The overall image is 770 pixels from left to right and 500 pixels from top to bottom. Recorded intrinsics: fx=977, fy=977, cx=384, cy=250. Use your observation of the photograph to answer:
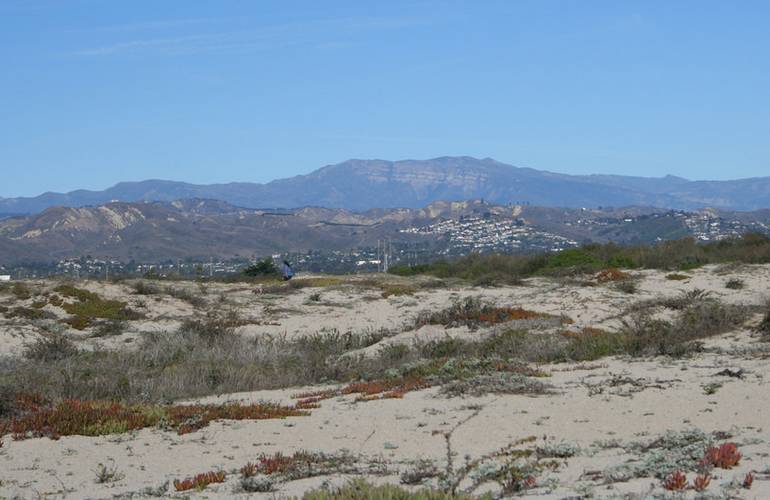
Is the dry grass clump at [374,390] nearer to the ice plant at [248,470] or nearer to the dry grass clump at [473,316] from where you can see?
the ice plant at [248,470]

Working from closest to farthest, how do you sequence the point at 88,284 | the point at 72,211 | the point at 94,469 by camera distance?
the point at 94,469
the point at 88,284
the point at 72,211

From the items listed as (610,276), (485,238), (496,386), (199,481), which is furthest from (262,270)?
(485,238)

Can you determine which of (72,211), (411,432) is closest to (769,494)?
(411,432)

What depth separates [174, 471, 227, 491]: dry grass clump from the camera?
8422mm

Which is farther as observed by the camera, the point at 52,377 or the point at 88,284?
the point at 88,284

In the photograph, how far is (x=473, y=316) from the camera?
71.8 feet

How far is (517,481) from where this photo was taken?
7.61 m

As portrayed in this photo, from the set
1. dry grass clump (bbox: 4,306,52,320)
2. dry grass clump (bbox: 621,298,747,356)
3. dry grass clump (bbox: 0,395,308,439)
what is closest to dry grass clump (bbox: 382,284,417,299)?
dry grass clump (bbox: 4,306,52,320)

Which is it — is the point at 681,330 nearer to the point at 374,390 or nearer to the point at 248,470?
the point at 374,390

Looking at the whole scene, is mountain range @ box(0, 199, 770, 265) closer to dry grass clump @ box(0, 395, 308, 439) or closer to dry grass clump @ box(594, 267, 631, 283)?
dry grass clump @ box(594, 267, 631, 283)

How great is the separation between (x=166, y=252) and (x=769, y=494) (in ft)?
327

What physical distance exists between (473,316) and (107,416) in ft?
38.3

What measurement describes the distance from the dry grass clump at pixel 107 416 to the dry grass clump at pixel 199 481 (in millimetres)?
2533

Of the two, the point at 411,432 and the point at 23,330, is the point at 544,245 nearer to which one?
the point at 23,330
